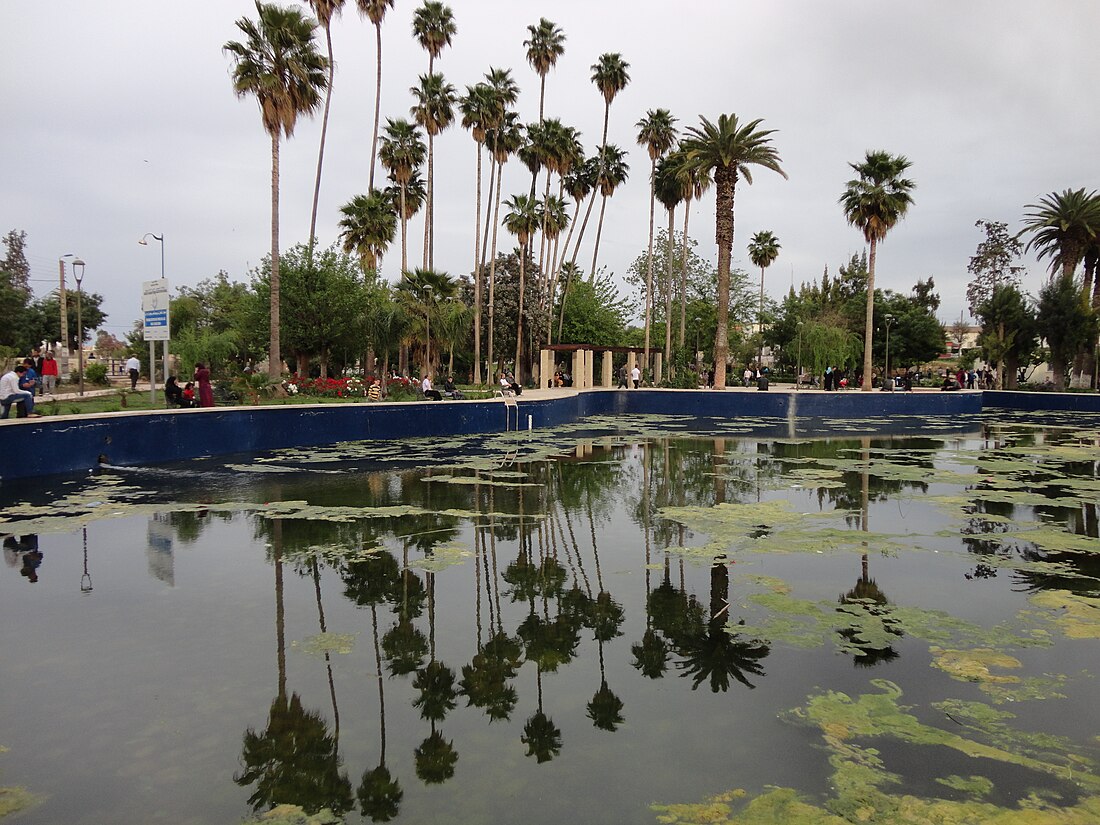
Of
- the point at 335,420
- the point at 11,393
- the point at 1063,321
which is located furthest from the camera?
the point at 1063,321

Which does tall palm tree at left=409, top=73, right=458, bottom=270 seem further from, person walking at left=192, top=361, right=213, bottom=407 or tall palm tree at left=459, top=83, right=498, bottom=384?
person walking at left=192, top=361, right=213, bottom=407

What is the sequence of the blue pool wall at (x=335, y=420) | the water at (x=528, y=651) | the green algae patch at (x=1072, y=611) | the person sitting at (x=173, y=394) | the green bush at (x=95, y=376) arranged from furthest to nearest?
the green bush at (x=95, y=376) < the person sitting at (x=173, y=394) < the blue pool wall at (x=335, y=420) < the green algae patch at (x=1072, y=611) < the water at (x=528, y=651)

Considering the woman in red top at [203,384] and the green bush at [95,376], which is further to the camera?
the green bush at [95,376]

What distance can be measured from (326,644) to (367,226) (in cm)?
3911

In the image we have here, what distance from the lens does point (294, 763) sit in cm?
399

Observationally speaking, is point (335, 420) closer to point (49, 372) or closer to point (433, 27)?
point (49, 372)

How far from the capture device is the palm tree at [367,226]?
136ft

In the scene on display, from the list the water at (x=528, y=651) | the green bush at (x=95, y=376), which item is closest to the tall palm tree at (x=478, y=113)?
the green bush at (x=95, y=376)

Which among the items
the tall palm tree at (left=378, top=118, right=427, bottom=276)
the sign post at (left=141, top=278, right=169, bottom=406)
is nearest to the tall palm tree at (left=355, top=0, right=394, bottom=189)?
the tall palm tree at (left=378, top=118, right=427, bottom=276)

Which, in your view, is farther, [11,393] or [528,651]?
[11,393]

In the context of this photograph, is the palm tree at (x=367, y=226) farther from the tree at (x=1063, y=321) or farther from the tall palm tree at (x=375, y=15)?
the tree at (x=1063, y=321)

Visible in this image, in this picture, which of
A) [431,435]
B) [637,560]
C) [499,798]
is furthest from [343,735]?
[431,435]

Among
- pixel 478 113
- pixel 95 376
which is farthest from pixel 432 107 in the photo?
pixel 95 376

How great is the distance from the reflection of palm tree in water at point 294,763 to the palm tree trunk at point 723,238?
34138 millimetres
